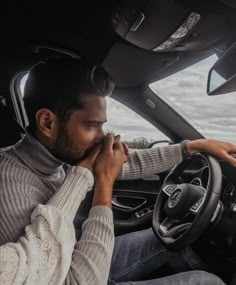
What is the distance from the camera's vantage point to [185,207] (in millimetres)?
1550

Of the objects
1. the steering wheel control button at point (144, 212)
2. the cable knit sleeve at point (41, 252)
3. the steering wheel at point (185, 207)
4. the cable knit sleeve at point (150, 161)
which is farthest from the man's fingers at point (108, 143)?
the steering wheel control button at point (144, 212)

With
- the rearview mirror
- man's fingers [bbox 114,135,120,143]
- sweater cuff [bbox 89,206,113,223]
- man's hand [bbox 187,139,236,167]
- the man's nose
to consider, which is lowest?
sweater cuff [bbox 89,206,113,223]

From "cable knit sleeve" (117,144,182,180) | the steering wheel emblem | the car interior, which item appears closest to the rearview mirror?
the car interior

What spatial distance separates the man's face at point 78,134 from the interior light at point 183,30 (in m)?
0.40

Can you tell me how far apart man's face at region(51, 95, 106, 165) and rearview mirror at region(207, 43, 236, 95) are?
466mm

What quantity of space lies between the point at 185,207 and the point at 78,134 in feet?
1.98

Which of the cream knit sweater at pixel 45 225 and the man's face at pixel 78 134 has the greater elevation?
the man's face at pixel 78 134

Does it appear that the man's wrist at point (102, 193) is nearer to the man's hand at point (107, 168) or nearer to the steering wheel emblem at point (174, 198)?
the man's hand at point (107, 168)

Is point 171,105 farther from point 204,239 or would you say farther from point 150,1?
point 150,1

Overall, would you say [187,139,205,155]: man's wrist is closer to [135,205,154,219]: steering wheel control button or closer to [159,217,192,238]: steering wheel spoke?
[159,217,192,238]: steering wheel spoke

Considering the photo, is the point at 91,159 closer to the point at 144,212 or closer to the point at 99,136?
the point at 99,136

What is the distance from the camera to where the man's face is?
1214 millimetres

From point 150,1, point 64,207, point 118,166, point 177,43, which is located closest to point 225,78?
point 177,43

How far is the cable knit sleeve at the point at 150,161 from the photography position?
5.83ft
